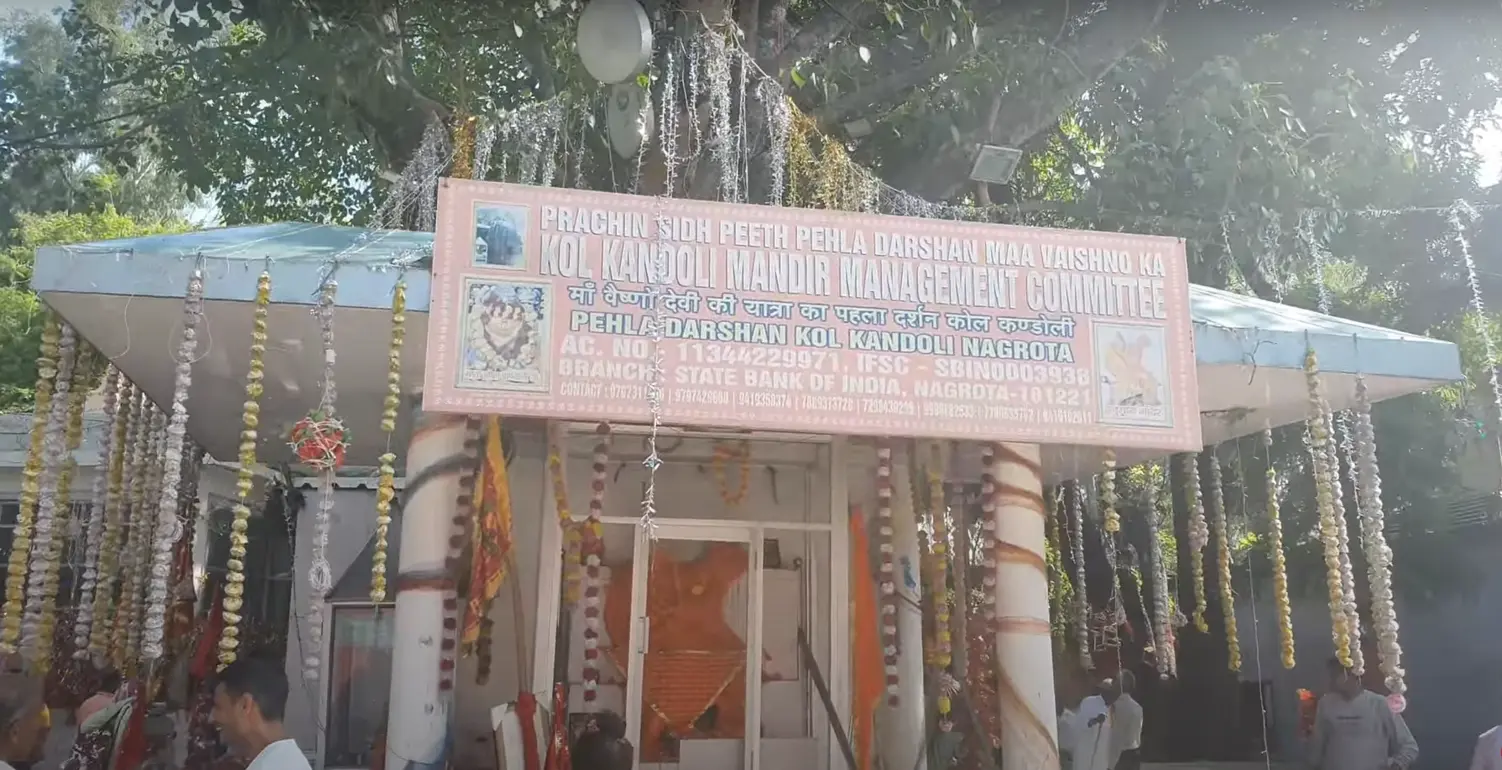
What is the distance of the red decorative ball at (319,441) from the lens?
18.2ft

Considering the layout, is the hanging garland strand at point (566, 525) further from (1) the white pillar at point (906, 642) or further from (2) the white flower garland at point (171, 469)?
(1) the white pillar at point (906, 642)

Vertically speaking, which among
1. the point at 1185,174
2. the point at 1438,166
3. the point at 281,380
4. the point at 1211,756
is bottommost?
the point at 1211,756

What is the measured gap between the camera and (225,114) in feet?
35.9

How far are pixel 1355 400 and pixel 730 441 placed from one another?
13.9ft

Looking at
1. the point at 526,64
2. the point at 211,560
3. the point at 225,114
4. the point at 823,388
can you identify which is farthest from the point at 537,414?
the point at 211,560

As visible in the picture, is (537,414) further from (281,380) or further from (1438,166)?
(1438,166)

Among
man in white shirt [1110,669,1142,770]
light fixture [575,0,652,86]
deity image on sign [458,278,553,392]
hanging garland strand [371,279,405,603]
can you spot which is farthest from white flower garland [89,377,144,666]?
man in white shirt [1110,669,1142,770]

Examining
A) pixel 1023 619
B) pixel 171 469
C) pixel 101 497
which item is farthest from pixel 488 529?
pixel 1023 619

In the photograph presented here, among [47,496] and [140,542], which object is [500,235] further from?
[140,542]

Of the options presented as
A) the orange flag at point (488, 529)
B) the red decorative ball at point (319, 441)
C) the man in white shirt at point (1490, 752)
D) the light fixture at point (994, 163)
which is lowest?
the man in white shirt at point (1490, 752)

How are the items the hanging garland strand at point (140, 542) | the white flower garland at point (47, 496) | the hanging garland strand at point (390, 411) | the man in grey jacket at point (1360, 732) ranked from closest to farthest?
the hanging garland strand at point (390, 411) < the white flower garland at point (47, 496) < the hanging garland strand at point (140, 542) < the man in grey jacket at point (1360, 732)

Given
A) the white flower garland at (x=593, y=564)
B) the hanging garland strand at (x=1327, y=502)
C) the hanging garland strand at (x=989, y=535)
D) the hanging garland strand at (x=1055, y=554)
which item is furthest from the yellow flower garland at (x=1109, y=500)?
the white flower garland at (x=593, y=564)

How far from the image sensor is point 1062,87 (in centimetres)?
890

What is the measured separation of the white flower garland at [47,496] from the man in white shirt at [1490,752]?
308 inches
